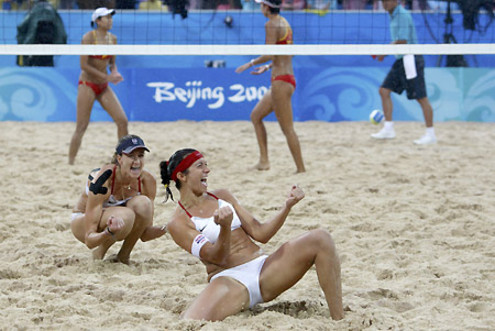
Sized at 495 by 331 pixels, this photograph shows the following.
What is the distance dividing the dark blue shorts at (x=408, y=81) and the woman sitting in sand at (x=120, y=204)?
18.1 ft

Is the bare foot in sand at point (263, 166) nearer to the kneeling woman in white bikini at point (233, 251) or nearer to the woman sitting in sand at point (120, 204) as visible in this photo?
the woman sitting in sand at point (120, 204)

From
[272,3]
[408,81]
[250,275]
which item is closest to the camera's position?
[250,275]

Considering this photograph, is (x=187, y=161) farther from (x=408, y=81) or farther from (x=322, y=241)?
(x=408, y=81)

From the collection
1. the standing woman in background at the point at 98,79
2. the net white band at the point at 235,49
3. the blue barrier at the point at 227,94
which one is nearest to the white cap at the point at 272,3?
the net white band at the point at 235,49

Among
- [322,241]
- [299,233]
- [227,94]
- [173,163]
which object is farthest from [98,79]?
[322,241]

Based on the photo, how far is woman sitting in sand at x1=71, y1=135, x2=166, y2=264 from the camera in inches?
171

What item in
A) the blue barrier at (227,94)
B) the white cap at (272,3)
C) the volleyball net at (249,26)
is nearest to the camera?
the white cap at (272,3)

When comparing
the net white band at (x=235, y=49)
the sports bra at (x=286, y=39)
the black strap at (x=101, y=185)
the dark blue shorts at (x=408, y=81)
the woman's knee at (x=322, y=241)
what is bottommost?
the woman's knee at (x=322, y=241)

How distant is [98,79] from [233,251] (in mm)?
4287

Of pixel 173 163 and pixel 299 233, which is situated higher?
pixel 173 163

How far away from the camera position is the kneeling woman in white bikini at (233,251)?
3523 millimetres

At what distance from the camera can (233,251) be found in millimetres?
3797

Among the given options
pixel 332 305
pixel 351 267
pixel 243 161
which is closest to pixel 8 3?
pixel 243 161

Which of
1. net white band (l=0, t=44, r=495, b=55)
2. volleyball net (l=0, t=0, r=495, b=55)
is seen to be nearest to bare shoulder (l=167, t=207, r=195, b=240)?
net white band (l=0, t=44, r=495, b=55)
